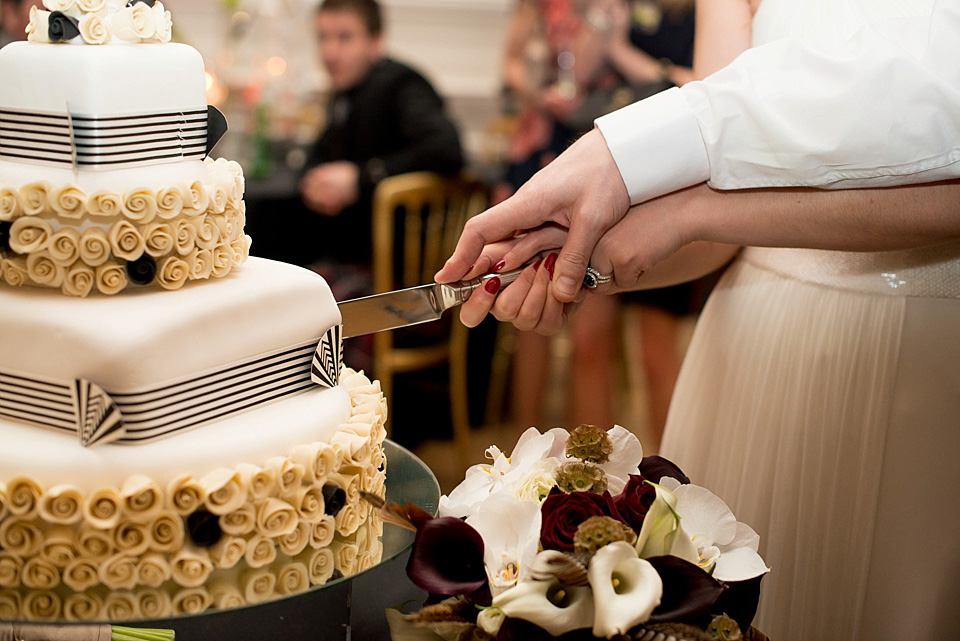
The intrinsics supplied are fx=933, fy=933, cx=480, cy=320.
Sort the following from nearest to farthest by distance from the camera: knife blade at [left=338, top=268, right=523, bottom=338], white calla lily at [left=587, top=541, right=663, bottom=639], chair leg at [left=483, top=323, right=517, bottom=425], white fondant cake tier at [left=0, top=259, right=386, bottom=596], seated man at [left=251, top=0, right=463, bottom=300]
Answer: white calla lily at [left=587, top=541, right=663, bottom=639], white fondant cake tier at [left=0, top=259, right=386, bottom=596], knife blade at [left=338, top=268, right=523, bottom=338], seated man at [left=251, top=0, right=463, bottom=300], chair leg at [left=483, top=323, right=517, bottom=425]

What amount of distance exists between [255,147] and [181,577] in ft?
12.4

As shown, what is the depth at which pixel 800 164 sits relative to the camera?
1.22 meters

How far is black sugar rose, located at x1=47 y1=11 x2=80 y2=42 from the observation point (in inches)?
45.4

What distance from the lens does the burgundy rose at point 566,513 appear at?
869 mm

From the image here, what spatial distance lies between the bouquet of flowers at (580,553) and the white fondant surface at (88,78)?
0.61 meters

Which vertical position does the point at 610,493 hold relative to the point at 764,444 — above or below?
above

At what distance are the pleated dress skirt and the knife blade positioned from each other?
0.58 metres

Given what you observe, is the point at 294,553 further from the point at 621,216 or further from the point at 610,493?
the point at 621,216

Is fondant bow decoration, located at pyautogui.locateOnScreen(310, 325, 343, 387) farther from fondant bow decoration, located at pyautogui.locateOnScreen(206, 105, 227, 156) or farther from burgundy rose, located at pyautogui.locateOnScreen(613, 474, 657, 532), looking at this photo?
burgundy rose, located at pyautogui.locateOnScreen(613, 474, 657, 532)

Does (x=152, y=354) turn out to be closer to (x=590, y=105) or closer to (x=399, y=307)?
(x=399, y=307)

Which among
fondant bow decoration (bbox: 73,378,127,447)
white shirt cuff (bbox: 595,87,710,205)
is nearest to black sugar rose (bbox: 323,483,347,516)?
fondant bow decoration (bbox: 73,378,127,447)

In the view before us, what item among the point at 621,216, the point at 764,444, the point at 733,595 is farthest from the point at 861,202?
the point at 733,595

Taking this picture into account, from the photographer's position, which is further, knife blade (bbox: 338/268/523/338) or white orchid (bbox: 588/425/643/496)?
knife blade (bbox: 338/268/523/338)

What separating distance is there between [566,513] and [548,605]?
0.11 metres
